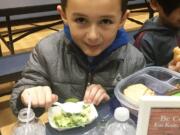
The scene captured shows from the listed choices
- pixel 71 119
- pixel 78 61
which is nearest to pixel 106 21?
pixel 78 61

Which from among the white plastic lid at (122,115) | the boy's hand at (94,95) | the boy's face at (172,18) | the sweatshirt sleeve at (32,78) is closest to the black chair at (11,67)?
the sweatshirt sleeve at (32,78)

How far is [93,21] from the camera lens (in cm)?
93

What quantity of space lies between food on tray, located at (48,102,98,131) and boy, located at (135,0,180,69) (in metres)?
0.57

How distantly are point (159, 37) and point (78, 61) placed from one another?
448 millimetres

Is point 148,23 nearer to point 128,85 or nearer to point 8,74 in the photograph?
point 128,85

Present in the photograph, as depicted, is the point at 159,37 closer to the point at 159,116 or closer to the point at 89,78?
the point at 89,78

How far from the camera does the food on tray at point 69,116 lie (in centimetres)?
84

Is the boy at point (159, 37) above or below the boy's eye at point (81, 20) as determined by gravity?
below

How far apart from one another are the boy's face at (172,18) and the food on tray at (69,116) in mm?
660


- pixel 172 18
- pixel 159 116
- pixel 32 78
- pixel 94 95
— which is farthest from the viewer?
pixel 172 18

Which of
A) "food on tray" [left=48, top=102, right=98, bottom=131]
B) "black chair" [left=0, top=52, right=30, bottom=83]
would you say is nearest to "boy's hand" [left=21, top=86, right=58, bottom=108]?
"food on tray" [left=48, top=102, right=98, bottom=131]

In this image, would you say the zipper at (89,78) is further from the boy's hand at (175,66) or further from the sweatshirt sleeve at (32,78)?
the boy's hand at (175,66)

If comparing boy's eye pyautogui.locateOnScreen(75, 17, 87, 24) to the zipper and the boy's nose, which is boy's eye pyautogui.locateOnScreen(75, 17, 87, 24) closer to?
the boy's nose

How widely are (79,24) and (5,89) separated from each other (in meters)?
1.80
